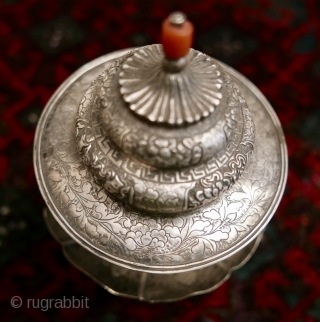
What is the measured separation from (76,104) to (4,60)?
85 centimetres

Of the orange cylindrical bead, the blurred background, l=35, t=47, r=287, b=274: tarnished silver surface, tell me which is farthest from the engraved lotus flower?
the blurred background

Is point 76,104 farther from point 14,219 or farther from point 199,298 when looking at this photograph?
point 199,298

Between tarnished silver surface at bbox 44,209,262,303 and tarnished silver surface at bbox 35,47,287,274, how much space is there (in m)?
0.33

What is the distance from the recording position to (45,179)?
3.18 ft

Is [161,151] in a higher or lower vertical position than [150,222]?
higher

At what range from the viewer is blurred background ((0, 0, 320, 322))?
136 centimetres

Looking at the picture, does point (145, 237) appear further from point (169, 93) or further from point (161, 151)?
point (169, 93)

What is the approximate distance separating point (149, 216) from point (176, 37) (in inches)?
16.2

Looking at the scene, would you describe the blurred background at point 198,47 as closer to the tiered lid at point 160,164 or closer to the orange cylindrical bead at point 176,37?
the tiered lid at point 160,164

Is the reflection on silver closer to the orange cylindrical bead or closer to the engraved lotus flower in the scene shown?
the engraved lotus flower

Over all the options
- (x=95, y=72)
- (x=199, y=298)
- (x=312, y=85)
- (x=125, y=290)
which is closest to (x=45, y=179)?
(x=95, y=72)

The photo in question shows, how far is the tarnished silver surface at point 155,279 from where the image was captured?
1.22 metres

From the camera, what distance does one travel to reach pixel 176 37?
708 millimetres

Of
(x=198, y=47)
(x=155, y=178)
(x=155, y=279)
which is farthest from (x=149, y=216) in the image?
(x=198, y=47)
